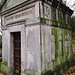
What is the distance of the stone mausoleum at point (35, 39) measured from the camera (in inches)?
124

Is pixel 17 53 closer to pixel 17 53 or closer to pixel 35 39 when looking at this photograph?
pixel 17 53

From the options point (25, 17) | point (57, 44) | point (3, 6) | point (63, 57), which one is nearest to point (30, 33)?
point (25, 17)

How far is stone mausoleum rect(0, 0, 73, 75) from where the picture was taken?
124 inches

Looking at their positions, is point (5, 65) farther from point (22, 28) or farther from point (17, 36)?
point (22, 28)

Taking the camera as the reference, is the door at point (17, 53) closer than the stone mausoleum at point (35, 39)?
No

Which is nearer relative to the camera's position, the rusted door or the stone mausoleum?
the stone mausoleum

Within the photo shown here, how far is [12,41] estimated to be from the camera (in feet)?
15.1

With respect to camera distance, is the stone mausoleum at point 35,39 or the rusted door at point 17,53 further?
the rusted door at point 17,53

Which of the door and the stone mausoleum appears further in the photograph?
the door

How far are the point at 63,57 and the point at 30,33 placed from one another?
255 centimetres

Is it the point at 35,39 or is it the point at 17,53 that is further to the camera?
the point at 17,53

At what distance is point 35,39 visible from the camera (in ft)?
10.5

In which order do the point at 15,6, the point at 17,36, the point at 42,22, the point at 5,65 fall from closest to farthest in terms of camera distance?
1. the point at 42,22
2. the point at 15,6
3. the point at 17,36
4. the point at 5,65

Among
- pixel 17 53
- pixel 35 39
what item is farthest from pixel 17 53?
pixel 35 39
